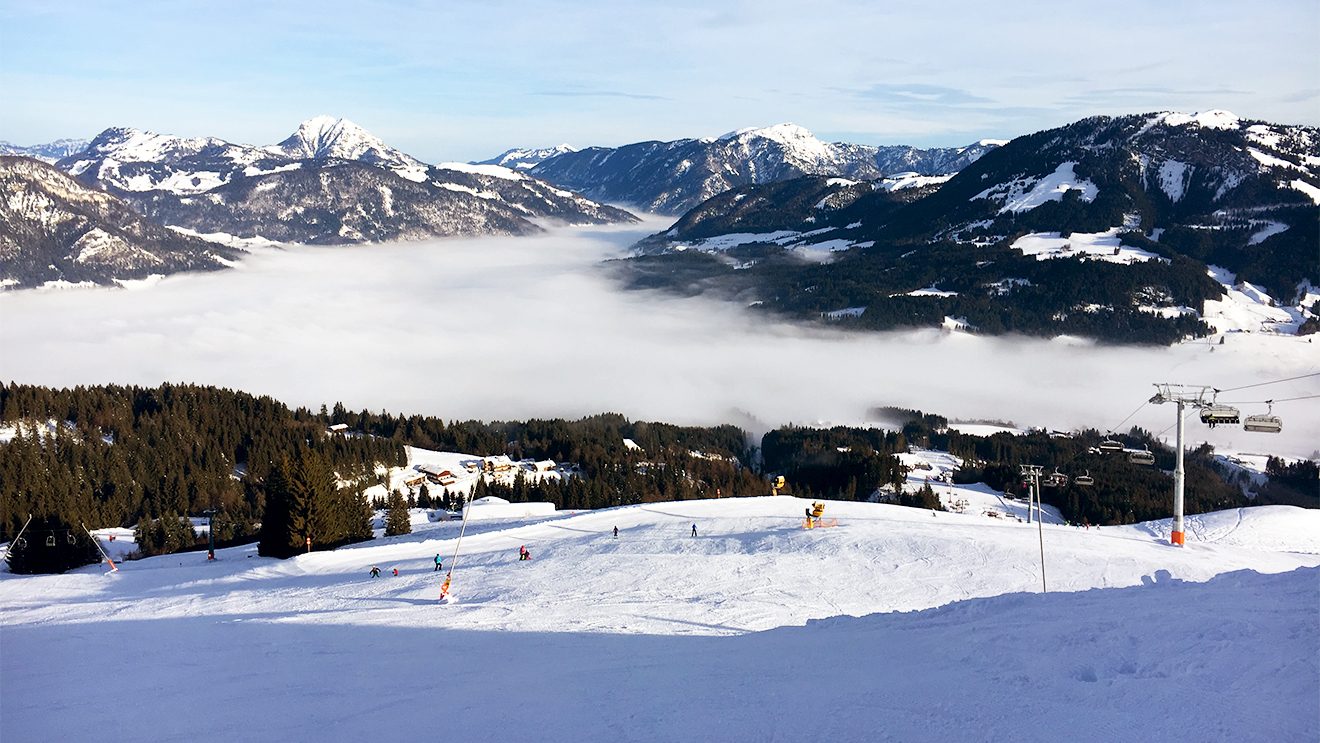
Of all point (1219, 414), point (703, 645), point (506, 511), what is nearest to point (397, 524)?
point (506, 511)

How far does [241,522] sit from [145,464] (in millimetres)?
31428

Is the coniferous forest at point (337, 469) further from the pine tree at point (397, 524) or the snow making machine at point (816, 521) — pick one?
the snow making machine at point (816, 521)

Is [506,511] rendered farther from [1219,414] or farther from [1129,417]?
[1129,417]

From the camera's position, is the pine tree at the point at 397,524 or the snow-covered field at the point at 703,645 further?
the pine tree at the point at 397,524

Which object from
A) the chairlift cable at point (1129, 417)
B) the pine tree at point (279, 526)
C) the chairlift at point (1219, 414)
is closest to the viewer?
the chairlift at point (1219, 414)

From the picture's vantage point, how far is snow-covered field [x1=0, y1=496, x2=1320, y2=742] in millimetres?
16609

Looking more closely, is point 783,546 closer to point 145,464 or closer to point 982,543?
point 982,543

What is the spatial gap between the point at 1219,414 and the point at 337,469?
8902 cm

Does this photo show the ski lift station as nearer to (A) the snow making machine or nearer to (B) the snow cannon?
(B) the snow cannon

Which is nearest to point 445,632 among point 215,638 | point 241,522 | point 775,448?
point 215,638

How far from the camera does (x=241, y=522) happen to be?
75.3m

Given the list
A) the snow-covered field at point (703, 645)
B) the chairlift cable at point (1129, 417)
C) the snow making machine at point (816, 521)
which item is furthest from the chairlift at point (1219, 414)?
the chairlift cable at point (1129, 417)

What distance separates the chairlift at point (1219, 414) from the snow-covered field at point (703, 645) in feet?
20.3

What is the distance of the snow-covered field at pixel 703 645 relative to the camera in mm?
16609
